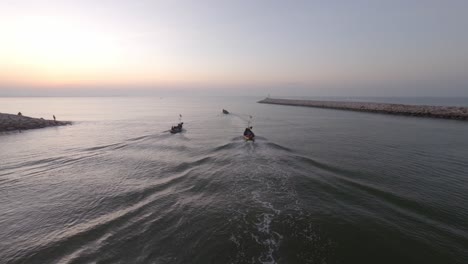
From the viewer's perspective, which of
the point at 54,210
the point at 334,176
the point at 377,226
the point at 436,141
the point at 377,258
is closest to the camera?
the point at 377,258

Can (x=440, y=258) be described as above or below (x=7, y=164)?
below

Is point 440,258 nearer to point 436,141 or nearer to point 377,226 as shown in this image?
point 377,226

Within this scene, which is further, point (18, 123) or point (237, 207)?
point (18, 123)

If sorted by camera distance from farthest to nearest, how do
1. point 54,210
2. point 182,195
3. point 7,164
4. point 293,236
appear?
point 7,164, point 182,195, point 54,210, point 293,236

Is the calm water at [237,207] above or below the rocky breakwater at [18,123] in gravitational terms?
below

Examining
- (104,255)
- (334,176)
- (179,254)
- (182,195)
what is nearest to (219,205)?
(182,195)

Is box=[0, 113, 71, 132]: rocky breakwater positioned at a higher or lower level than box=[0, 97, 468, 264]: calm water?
higher

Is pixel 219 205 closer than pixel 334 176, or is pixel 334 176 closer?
pixel 219 205

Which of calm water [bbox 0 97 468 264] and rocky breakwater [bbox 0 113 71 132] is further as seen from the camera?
rocky breakwater [bbox 0 113 71 132]

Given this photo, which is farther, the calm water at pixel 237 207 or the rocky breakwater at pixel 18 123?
the rocky breakwater at pixel 18 123

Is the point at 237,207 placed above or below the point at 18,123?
below
